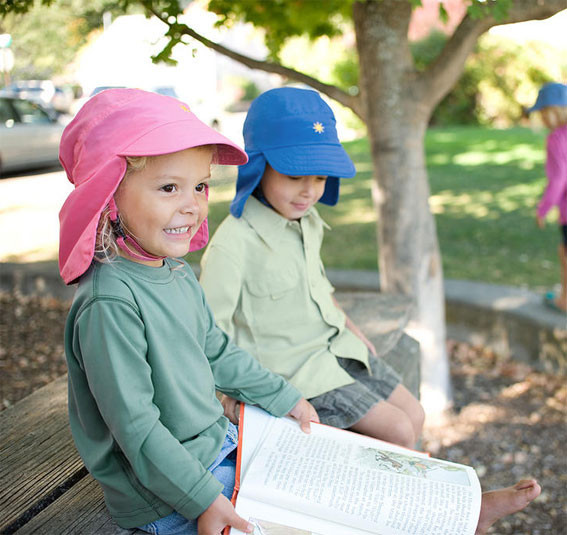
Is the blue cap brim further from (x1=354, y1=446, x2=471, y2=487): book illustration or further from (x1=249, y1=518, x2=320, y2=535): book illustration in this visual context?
(x1=249, y1=518, x2=320, y2=535): book illustration

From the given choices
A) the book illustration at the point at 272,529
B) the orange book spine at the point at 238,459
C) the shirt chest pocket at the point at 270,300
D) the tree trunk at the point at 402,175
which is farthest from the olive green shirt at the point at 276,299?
the tree trunk at the point at 402,175

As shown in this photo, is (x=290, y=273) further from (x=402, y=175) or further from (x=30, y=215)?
(x=30, y=215)

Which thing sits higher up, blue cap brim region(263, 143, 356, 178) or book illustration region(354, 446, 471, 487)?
blue cap brim region(263, 143, 356, 178)

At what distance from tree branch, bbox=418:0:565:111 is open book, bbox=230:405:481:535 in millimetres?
2103

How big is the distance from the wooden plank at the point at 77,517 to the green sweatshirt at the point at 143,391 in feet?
0.17

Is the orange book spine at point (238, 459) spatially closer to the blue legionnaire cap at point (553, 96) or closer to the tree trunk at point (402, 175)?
the tree trunk at point (402, 175)

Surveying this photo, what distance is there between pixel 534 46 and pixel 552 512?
1355cm

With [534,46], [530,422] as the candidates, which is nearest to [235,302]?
[530,422]

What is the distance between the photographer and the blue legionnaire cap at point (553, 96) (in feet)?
14.0

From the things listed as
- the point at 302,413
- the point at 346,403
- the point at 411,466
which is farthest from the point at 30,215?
the point at 411,466

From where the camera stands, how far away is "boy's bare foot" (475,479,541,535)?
1.65 metres

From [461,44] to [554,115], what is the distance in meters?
1.47

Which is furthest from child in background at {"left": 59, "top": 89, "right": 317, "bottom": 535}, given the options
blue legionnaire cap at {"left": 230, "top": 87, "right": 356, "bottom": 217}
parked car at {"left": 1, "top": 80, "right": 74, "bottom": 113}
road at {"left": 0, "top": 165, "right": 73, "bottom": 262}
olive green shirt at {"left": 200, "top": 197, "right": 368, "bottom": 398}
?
parked car at {"left": 1, "top": 80, "right": 74, "bottom": 113}

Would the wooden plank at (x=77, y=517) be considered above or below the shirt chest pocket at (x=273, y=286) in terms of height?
below
